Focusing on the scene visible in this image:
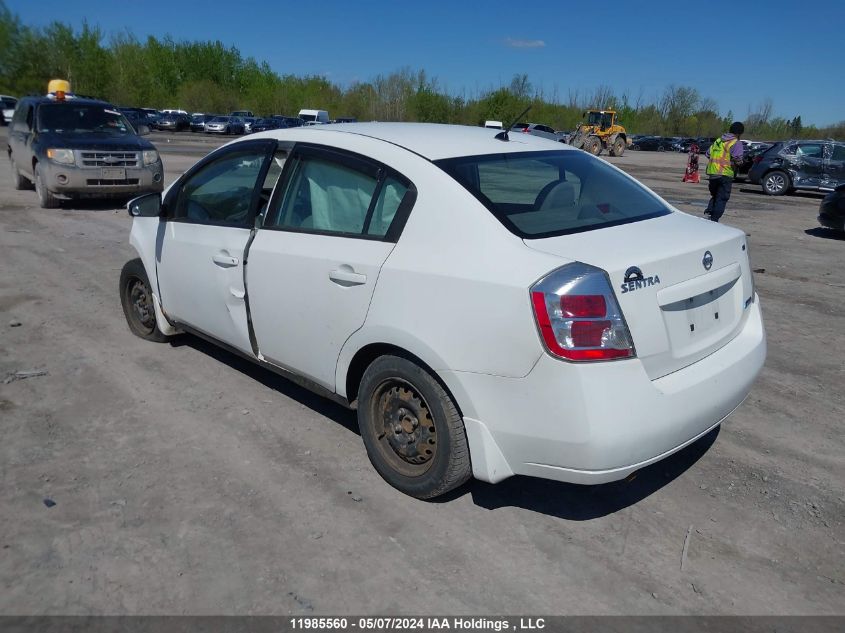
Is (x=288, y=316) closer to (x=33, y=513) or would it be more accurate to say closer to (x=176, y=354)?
(x=33, y=513)

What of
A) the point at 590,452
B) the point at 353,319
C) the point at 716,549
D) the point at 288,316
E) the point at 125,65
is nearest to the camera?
the point at 590,452

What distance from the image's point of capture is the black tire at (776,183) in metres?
Result: 19.8

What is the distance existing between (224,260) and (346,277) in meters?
1.11

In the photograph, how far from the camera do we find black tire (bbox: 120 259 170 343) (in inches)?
205

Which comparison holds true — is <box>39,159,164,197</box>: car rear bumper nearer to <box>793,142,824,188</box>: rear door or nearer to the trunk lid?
the trunk lid

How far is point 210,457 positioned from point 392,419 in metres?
1.08

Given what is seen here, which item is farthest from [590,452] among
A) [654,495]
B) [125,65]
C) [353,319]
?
[125,65]

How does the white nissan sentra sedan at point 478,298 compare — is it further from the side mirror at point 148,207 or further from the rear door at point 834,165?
the rear door at point 834,165

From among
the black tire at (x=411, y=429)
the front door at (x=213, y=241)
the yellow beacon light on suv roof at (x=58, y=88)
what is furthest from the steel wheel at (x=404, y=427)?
the yellow beacon light on suv roof at (x=58, y=88)

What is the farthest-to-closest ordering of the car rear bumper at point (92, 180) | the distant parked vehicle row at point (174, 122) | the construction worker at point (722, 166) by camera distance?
the distant parked vehicle row at point (174, 122)
the car rear bumper at point (92, 180)
the construction worker at point (722, 166)

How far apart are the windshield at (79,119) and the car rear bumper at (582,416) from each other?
1201 cm

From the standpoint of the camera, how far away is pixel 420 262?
303cm

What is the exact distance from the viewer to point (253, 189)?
13.2ft

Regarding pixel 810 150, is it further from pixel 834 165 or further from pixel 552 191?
pixel 552 191
